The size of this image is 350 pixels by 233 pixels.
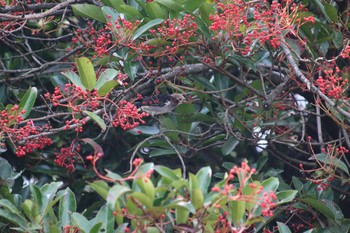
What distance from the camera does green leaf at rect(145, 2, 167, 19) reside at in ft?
9.09

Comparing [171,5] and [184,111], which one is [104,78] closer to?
[171,5]

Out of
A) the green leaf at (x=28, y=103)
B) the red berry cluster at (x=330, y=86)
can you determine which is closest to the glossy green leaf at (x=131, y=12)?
the green leaf at (x=28, y=103)

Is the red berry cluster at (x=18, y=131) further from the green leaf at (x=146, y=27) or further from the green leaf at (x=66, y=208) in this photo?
the green leaf at (x=146, y=27)

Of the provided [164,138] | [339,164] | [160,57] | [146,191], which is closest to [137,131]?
[164,138]

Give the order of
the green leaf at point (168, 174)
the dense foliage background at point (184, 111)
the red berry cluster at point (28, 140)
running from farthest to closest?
1. the red berry cluster at point (28, 140)
2. the dense foliage background at point (184, 111)
3. the green leaf at point (168, 174)

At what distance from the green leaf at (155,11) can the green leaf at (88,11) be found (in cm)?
19

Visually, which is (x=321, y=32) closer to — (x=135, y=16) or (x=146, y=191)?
(x=135, y=16)

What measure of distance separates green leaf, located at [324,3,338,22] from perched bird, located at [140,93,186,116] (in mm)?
651

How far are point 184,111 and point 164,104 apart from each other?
0.19 m

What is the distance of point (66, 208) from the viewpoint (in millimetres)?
2451

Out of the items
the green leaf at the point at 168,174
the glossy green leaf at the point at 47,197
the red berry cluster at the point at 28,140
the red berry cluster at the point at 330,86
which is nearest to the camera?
the green leaf at the point at 168,174

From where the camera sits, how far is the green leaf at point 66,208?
2.42 m

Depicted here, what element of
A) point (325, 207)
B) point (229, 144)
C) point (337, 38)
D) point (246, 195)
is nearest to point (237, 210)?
point (246, 195)

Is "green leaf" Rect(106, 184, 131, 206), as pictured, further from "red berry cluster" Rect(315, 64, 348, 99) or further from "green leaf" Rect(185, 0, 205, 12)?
"green leaf" Rect(185, 0, 205, 12)
